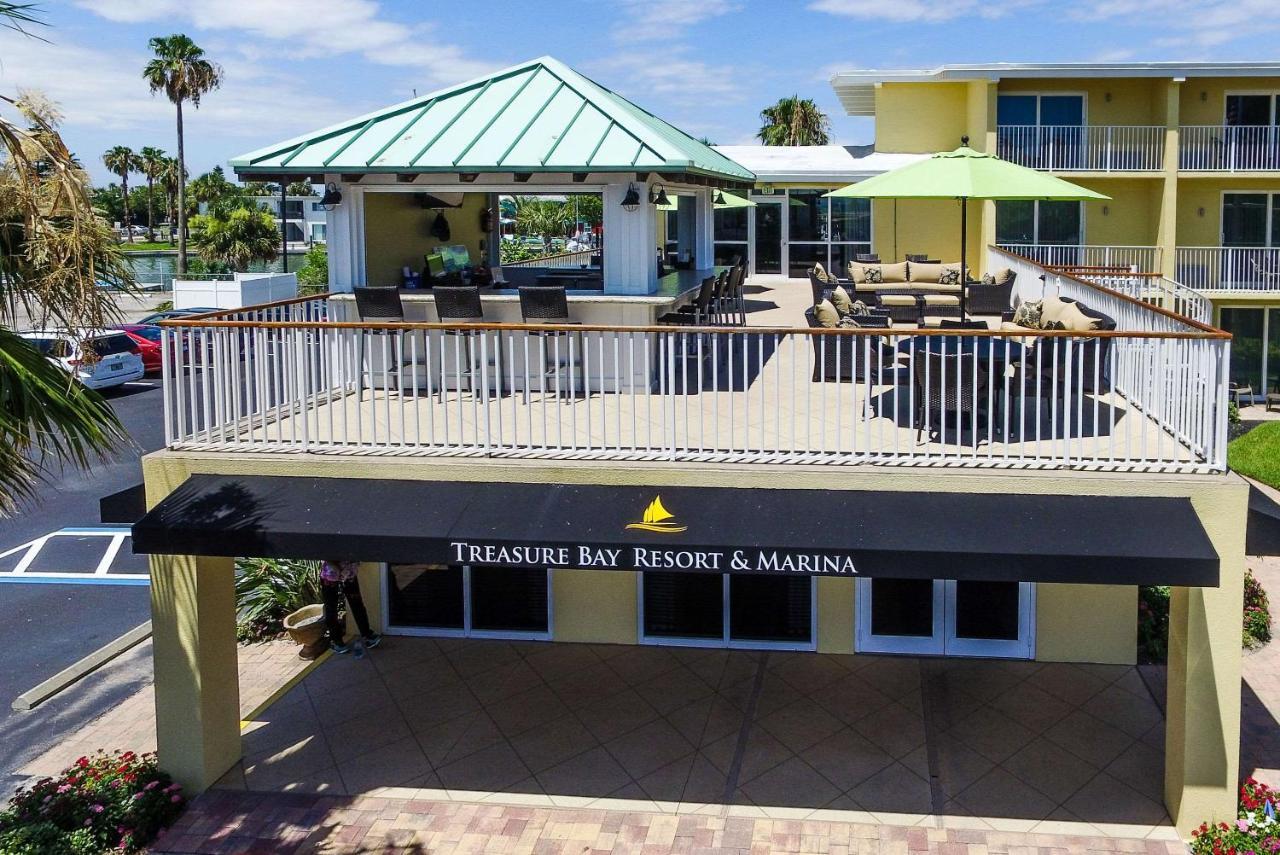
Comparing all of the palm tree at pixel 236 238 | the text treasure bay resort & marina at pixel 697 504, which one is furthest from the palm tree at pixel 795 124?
the text treasure bay resort & marina at pixel 697 504

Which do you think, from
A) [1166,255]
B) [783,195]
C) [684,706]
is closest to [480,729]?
[684,706]

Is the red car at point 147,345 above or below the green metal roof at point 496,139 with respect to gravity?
below

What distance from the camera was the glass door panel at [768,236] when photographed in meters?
29.3

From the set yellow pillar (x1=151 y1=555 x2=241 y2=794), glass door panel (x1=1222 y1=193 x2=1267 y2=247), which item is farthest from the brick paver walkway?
glass door panel (x1=1222 y1=193 x2=1267 y2=247)

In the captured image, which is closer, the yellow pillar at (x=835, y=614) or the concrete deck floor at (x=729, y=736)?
the concrete deck floor at (x=729, y=736)

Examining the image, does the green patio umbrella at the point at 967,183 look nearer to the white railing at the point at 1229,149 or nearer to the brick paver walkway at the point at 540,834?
the brick paver walkway at the point at 540,834

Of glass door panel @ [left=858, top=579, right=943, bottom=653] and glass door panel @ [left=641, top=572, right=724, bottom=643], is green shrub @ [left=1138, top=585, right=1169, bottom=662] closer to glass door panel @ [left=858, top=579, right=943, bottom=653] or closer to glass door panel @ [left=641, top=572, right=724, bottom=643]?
glass door panel @ [left=858, top=579, right=943, bottom=653]

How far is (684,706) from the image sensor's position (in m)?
10.9

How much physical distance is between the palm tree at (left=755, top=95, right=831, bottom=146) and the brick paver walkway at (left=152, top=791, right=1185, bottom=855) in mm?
50999

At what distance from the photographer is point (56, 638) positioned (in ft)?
44.1

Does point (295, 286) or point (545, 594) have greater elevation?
point (295, 286)

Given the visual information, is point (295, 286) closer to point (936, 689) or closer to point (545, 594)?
point (545, 594)

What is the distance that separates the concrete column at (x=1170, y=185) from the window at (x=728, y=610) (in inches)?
817

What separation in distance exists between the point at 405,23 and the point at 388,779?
12.6 meters
